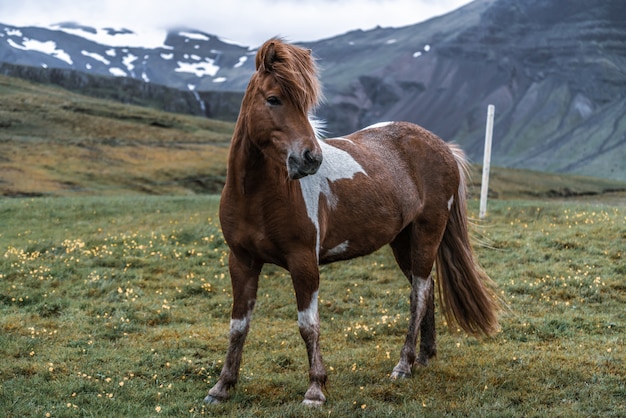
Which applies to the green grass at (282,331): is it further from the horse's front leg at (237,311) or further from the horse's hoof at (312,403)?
the horse's front leg at (237,311)

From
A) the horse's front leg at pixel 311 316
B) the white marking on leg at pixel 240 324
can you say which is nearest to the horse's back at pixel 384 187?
the horse's front leg at pixel 311 316

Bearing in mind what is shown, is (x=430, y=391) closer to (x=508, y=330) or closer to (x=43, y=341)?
(x=508, y=330)

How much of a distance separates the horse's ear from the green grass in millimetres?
3663

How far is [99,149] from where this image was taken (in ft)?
234

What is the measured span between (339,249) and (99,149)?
69735 millimetres

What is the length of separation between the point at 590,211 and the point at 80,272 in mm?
15350

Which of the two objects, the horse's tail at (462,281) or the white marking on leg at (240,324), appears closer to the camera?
the white marking on leg at (240,324)

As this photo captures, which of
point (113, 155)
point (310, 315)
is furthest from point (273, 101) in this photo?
point (113, 155)

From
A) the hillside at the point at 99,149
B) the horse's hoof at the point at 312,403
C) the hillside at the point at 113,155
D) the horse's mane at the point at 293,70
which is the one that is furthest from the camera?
the hillside at the point at 113,155

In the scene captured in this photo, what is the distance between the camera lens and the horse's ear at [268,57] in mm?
5992

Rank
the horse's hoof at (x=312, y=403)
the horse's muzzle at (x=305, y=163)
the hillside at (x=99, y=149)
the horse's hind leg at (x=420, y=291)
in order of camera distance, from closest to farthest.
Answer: the horse's muzzle at (x=305, y=163), the horse's hoof at (x=312, y=403), the horse's hind leg at (x=420, y=291), the hillside at (x=99, y=149)

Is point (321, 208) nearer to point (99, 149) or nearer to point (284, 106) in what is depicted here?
point (284, 106)

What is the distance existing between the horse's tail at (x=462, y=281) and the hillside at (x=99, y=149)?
42980 millimetres

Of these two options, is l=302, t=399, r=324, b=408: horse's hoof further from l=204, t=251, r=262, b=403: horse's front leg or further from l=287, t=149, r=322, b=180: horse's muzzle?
l=287, t=149, r=322, b=180: horse's muzzle
